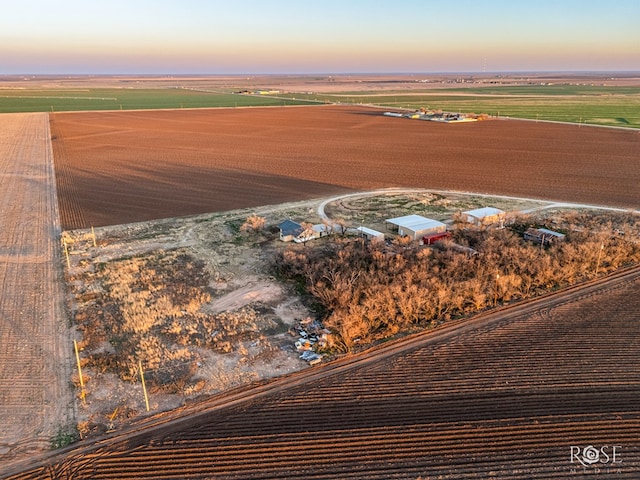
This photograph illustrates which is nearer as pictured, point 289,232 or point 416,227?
point 416,227

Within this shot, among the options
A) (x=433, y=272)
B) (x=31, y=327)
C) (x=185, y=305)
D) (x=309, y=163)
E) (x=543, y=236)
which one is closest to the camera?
(x=31, y=327)

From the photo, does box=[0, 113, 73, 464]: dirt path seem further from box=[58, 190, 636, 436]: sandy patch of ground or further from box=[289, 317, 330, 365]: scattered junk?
box=[289, 317, 330, 365]: scattered junk

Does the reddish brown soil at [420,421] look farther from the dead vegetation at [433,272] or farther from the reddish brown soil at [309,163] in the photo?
the reddish brown soil at [309,163]

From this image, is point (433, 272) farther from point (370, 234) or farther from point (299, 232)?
point (299, 232)

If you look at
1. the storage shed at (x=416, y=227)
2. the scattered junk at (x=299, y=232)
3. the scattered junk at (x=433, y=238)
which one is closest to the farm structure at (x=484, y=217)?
the storage shed at (x=416, y=227)

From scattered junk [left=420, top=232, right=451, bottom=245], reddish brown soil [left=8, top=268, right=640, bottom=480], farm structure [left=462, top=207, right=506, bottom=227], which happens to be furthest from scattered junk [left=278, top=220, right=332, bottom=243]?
reddish brown soil [left=8, top=268, right=640, bottom=480]

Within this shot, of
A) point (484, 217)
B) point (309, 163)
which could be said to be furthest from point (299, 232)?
point (309, 163)

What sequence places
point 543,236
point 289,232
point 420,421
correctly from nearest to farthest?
point 420,421, point 543,236, point 289,232
